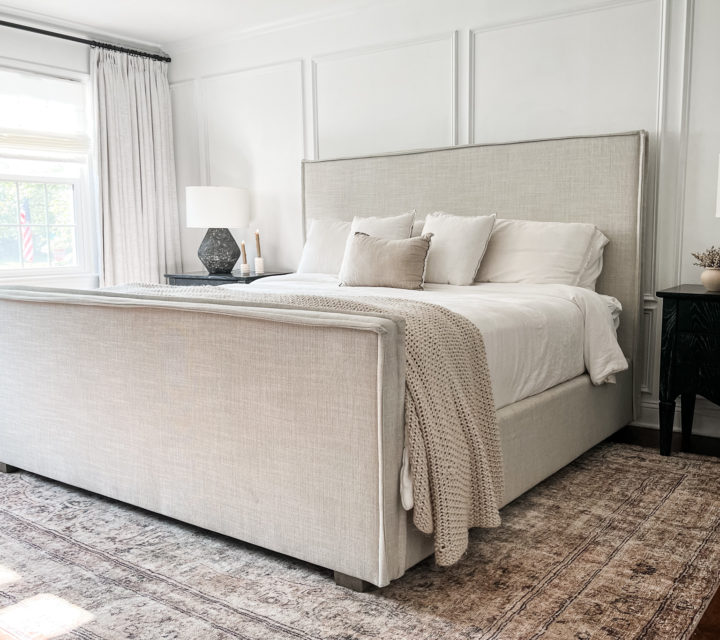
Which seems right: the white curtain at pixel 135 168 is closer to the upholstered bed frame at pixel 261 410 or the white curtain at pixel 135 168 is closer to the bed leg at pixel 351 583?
the upholstered bed frame at pixel 261 410

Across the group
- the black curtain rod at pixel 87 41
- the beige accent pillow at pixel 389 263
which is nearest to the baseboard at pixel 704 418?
the beige accent pillow at pixel 389 263

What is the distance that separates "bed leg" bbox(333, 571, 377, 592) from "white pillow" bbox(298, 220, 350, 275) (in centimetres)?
→ 229

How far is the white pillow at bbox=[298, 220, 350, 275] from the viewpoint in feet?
13.6

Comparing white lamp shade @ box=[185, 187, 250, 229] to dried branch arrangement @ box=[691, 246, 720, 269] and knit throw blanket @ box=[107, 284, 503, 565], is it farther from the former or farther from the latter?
dried branch arrangement @ box=[691, 246, 720, 269]

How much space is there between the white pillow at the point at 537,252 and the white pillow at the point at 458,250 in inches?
4.2

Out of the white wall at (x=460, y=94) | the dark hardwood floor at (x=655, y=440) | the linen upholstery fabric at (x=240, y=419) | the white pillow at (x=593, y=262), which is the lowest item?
the dark hardwood floor at (x=655, y=440)

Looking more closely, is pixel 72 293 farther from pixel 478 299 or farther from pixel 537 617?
pixel 537 617

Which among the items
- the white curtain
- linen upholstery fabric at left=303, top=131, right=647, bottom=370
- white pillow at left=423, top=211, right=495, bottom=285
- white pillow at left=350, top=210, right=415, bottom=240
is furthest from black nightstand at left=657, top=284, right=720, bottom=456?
the white curtain

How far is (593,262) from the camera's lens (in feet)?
11.5

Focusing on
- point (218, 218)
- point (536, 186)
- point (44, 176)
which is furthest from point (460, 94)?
point (44, 176)

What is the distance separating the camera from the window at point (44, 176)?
4.82 m

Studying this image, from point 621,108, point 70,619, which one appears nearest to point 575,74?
point 621,108

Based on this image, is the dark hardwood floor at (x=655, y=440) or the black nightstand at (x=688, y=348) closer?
the black nightstand at (x=688, y=348)

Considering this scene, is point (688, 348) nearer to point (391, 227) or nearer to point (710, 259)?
point (710, 259)
